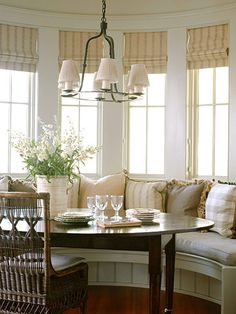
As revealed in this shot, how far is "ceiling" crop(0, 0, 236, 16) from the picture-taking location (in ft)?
16.9

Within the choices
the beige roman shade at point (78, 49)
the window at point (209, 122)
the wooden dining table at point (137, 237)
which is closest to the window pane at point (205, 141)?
the window at point (209, 122)

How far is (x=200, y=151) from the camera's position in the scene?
16.6 ft

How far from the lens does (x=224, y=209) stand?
13.1 ft

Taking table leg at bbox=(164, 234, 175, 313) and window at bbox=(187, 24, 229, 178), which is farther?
window at bbox=(187, 24, 229, 178)

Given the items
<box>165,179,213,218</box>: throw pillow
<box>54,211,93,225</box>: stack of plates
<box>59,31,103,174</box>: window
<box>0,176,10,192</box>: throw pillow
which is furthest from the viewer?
<box>59,31,103,174</box>: window

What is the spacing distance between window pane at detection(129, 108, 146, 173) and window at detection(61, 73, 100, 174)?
38 centimetres

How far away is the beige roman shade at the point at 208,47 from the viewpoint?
487 centimetres

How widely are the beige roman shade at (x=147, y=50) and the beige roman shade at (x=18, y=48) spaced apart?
974 millimetres

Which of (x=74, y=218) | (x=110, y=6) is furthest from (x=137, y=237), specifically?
(x=110, y=6)

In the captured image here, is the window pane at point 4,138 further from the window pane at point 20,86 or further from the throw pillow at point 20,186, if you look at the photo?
the throw pillow at point 20,186

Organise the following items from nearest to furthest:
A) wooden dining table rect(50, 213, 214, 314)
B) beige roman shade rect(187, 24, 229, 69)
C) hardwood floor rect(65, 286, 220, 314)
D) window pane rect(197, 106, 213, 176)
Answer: wooden dining table rect(50, 213, 214, 314) → hardwood floor rect(65, 286, 220, 314) → beige roman shade rect(187, 24, 229, 69) → window pane rect(197, 106, 213, 176)

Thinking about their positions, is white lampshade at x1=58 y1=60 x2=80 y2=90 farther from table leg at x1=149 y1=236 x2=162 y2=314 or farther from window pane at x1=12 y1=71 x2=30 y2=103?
window pane at x1=12 y1=71 x2=30 y2=103

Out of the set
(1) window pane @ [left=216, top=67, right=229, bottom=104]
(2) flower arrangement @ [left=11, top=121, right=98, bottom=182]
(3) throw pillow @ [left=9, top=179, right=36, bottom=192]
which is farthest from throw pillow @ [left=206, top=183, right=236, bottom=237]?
(3) throw pillow @ [left=9, top=179, right=36, bottom=192]

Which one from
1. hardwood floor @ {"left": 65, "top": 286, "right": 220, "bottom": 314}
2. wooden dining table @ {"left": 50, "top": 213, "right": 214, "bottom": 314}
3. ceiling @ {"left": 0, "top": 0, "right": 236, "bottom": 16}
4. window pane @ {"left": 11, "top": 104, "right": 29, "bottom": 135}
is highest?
ceiling @ {"left": 0, "top": 0, "right": 236, "bottom": 16}
